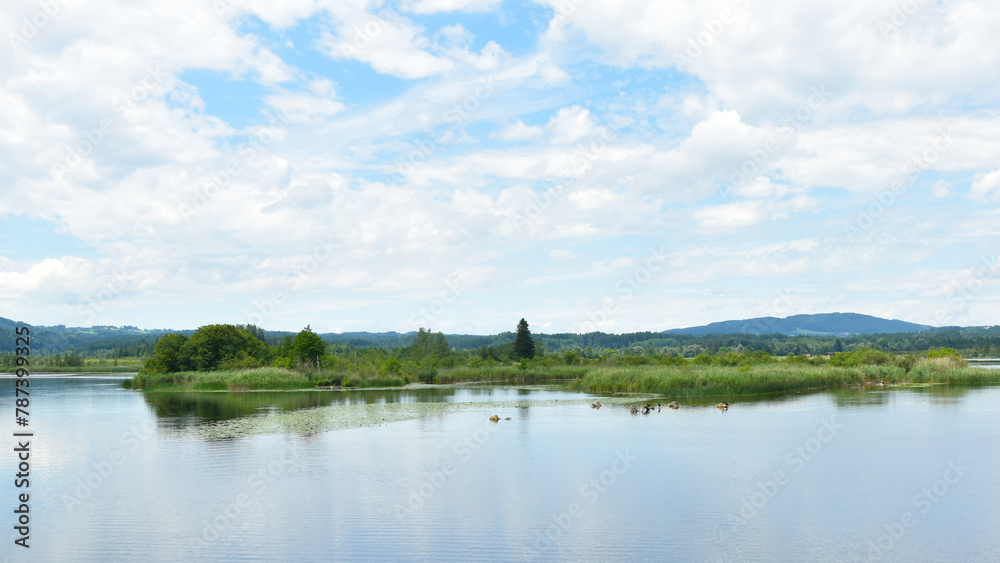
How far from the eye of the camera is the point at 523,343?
320ft

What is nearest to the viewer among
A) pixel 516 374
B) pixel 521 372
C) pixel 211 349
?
pixel 211 349

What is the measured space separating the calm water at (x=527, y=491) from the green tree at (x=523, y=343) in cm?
6230

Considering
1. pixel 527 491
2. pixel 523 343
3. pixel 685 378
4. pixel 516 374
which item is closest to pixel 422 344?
pixel 523 343

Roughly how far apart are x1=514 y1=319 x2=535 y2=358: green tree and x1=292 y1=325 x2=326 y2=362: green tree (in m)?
34.4

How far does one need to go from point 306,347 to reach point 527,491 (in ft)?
176

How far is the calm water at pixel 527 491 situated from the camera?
46.4ft

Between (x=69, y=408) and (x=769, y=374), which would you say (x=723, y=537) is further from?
(x=69, y=408)

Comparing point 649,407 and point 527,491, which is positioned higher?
point 649,407

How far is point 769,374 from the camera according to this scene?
5262 cm

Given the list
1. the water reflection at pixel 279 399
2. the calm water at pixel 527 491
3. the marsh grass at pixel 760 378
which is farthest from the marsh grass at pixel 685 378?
the calm water at pixel 527 491

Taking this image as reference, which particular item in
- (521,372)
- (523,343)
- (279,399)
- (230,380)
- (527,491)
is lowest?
(527,491)

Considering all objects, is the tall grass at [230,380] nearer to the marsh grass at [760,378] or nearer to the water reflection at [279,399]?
the water reflection at [279,399]

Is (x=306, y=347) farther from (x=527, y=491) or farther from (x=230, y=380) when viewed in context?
(x=527, y=491)

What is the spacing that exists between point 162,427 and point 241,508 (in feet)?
62.0
